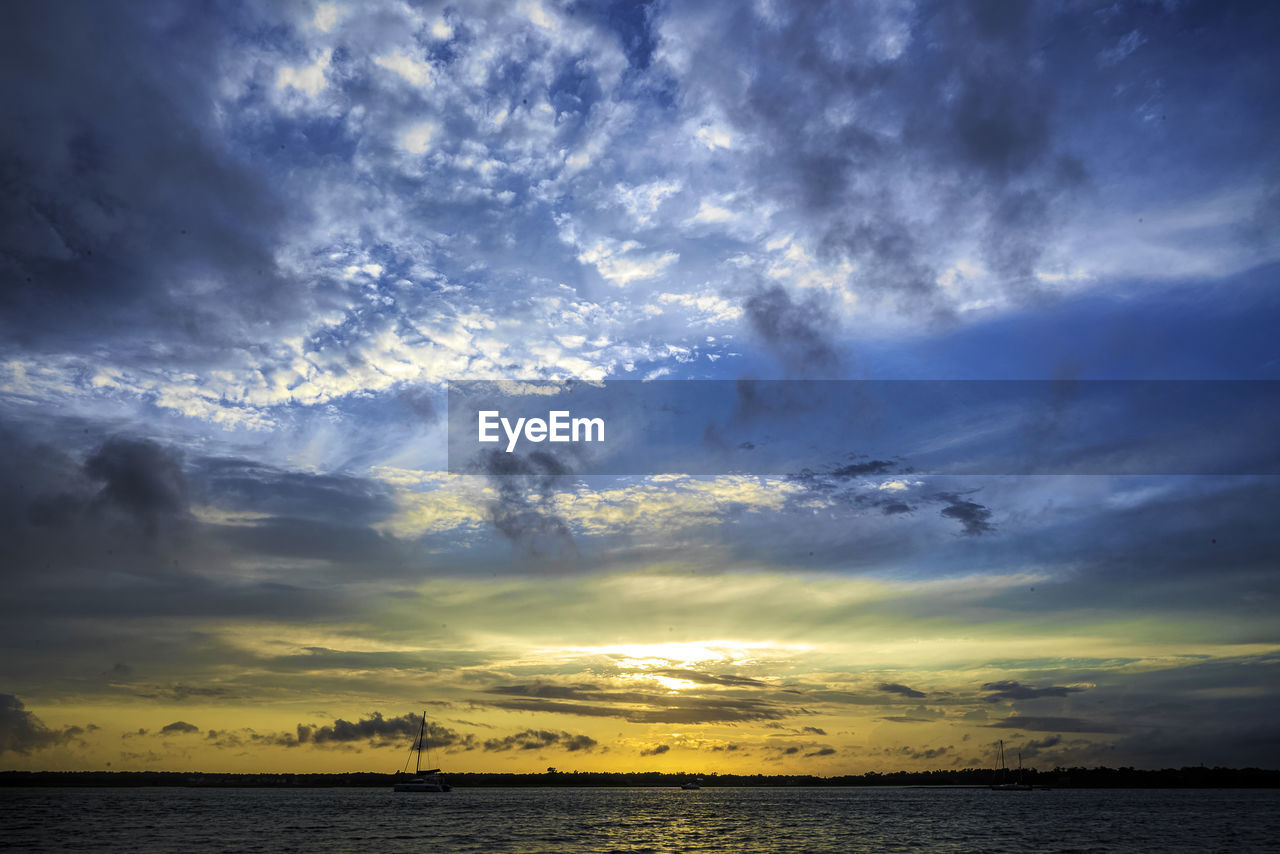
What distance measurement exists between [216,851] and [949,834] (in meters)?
100.0

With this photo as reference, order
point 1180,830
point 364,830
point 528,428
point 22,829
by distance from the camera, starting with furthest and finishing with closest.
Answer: point 1180,830 < point 364,830 < point 22,829 < point 528,428

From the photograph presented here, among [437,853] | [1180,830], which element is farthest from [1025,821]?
[437,853]

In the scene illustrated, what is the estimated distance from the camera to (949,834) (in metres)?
121

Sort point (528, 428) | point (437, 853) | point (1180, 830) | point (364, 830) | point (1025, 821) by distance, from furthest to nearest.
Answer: point (1025, 821)
point (1180, 830)
point (364, 830)
point (437, 853)
point (528, 428)

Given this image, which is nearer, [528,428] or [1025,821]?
[528,428]

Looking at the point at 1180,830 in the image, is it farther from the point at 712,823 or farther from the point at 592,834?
the point at 592,834

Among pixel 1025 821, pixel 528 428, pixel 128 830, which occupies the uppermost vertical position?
pixel 528 428

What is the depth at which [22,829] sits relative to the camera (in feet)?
375

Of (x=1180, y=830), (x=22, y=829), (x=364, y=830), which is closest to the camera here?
(x=22, y=829)

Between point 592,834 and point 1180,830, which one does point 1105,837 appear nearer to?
point 1180,830

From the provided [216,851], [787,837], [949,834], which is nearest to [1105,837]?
[949,834]

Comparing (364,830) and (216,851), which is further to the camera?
(364,830)

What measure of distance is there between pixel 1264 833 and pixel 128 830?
16998cm

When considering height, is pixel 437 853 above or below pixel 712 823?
above
